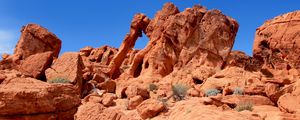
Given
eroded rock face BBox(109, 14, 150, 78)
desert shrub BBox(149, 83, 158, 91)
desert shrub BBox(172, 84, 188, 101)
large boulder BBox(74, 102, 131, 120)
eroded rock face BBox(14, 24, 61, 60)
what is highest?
eroded rock face BBox(109, 14, 150, 78)

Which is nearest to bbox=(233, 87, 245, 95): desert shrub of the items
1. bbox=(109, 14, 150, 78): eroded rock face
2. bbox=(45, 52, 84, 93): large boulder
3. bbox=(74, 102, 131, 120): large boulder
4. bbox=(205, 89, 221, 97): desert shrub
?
bbox=(205, 89, 221, 97): desert shrub

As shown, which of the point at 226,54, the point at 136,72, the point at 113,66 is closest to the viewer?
the point at 226,54

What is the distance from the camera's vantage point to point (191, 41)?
24.9 metres

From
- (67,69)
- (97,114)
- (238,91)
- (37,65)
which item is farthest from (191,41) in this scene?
(97,114)

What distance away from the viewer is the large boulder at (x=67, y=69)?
15231mm

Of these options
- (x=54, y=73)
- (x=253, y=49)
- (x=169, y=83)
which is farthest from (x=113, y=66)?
(x=54, y=73)

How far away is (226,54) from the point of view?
23953 millimetres

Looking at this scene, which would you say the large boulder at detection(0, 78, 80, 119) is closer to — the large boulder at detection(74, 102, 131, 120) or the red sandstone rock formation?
the red sandstone rock formation

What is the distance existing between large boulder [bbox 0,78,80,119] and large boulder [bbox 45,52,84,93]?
6046 millimetres

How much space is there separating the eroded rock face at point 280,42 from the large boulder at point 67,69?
9.75 metres

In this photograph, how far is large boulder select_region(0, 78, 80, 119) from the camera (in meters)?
8.31

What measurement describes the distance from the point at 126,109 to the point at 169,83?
7.90 metres

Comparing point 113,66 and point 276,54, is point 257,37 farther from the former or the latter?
point 113,66

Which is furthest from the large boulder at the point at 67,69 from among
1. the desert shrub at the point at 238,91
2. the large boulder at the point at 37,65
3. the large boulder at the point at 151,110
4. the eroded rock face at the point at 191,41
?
the eroded rock face at the point at 191,41
